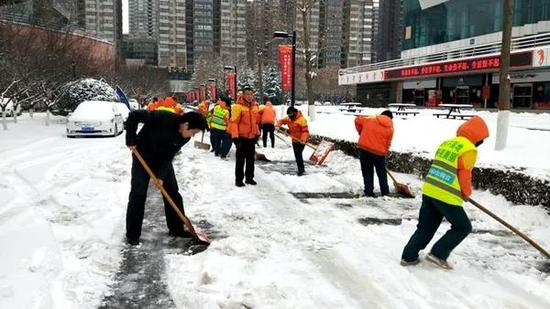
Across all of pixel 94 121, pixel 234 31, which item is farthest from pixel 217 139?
pixel 234 31

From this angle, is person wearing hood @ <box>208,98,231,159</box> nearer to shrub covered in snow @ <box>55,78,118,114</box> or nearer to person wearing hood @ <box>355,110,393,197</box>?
person wearing hood @ <box>355,110,393,197</box>

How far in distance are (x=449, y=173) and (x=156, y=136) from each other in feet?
9.30

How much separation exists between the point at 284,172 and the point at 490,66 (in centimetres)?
2368

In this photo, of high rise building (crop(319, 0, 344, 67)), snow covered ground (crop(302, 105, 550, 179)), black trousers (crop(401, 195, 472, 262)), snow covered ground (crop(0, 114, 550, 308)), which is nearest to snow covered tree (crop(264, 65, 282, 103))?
high rise building (crop(319, 0, 344, 67))

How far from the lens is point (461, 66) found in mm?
32875

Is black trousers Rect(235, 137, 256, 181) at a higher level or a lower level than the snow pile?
higher

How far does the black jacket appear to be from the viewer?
5.12 meters

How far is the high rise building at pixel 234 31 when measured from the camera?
6447cm

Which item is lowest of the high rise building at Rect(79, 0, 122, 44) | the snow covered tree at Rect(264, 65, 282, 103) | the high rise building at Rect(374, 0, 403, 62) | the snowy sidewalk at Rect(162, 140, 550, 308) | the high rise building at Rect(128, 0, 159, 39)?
the snowy sidewalk at Rect(162, 140, 550, 308)

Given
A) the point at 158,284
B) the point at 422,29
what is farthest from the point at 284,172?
the point at 422,29

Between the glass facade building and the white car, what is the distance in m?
27.1

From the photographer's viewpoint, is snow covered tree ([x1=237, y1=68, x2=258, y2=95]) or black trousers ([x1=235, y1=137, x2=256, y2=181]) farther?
snow covered tree ([x1=237, y1=68, x2=258, y2=95])

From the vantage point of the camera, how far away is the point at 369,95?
→ 49188 millimetres

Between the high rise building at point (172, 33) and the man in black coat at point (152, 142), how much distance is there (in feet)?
340
